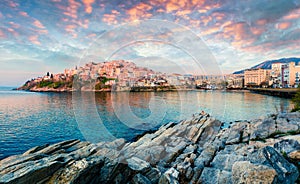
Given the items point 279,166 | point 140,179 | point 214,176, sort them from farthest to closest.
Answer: point 214,176, point 140,179, point 279,166

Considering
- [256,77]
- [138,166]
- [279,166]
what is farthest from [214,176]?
[256,77]

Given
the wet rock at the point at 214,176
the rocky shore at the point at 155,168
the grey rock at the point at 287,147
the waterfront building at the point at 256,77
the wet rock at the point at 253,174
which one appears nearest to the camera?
the wet rock at the point at 253,174

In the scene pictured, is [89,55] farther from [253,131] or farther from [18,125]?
[18,125]

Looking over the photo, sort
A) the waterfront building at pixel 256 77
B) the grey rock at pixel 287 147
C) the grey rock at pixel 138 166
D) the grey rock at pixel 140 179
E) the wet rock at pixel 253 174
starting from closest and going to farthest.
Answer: the wet rock at pixel 253 174 → the grey rock at pixel 140 179 → the grey rock at pixel 138 166 → the grey rock at pixel 287 147 → the waterfront building at pixel 256 77

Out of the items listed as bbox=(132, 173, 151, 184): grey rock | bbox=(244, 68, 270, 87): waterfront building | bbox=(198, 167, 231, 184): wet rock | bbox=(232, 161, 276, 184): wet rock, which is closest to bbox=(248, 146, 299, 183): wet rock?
bbox=(232, 161, 276, 184): wet rock

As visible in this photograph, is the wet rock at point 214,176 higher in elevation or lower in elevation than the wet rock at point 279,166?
lower

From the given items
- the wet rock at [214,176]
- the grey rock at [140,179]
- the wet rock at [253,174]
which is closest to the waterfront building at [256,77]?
the wet rock at [214,176]

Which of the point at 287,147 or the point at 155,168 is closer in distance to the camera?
the point at 287,147

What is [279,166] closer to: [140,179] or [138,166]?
[140,179]

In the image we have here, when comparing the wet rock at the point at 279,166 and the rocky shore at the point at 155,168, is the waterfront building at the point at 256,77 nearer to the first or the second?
the rocky shore at the point at 155,168

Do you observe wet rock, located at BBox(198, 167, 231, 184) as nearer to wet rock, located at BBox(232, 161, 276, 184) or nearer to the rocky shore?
the rocky shore

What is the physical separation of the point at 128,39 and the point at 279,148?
1101 centimetres

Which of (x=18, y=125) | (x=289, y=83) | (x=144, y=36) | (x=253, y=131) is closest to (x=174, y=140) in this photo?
(x=253, y=131)

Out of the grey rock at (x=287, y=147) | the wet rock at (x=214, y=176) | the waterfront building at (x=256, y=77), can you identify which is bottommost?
the wet rock at (x=214, y=176)
